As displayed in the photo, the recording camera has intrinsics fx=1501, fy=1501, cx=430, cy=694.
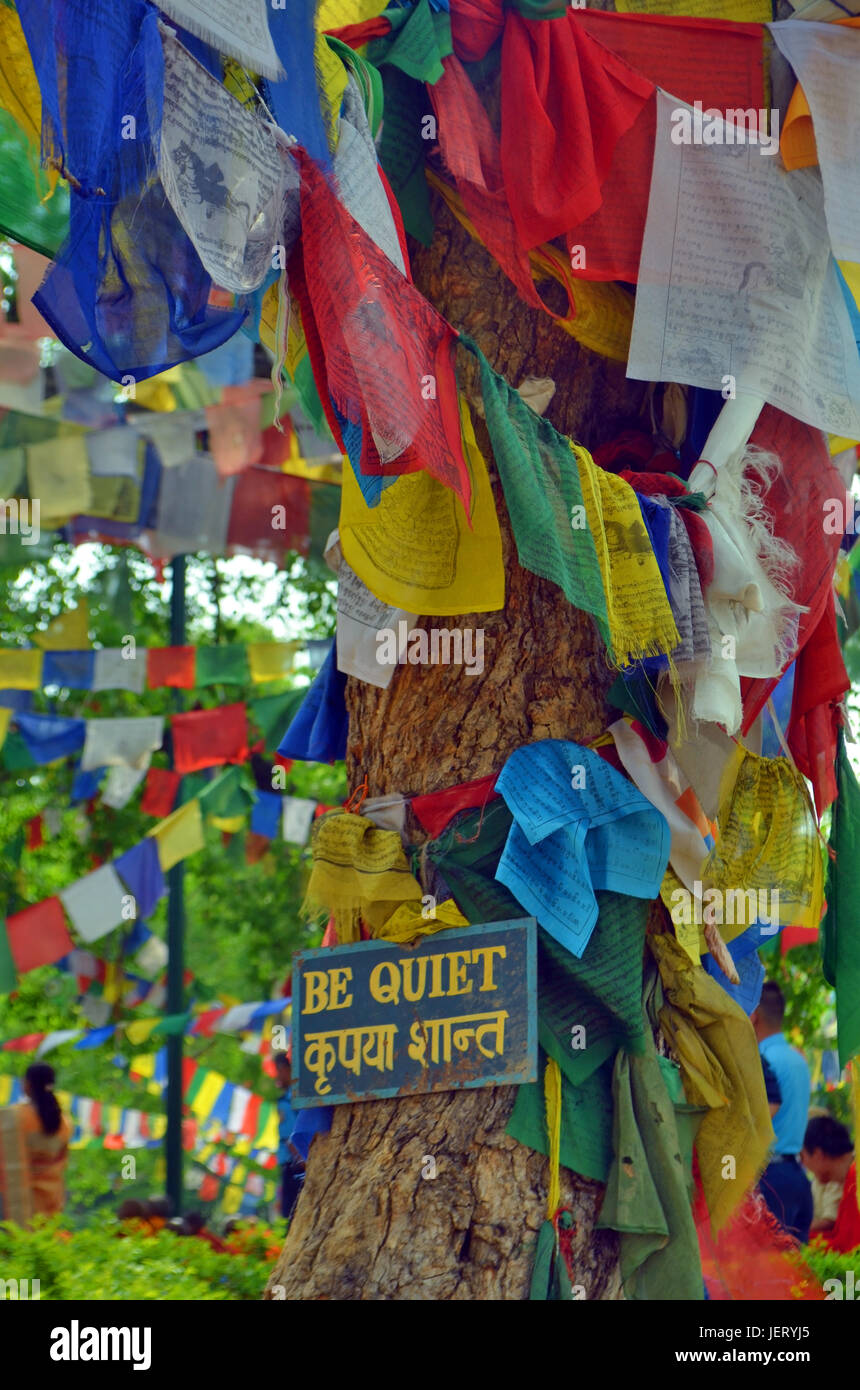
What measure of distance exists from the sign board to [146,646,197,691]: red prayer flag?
5.62m

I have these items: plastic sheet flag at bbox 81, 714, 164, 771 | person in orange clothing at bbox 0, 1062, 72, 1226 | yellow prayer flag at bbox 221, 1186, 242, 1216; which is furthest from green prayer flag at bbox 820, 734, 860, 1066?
yellow prayer flag at bbox 221, 1186, 242, 1216

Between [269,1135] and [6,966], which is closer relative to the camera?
[6,966]

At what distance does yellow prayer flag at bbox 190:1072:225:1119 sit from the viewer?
40.8 feet

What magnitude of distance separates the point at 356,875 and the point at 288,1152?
3.70 meters

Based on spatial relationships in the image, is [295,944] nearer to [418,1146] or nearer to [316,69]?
[418,1146]

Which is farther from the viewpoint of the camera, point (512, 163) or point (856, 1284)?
point (856, 1284)

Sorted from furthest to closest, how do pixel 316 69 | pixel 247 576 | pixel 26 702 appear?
pixel 247 576
pixel 26 702
pixel 316 69

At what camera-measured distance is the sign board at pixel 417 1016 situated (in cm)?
344

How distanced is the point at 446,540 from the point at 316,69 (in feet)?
3.49

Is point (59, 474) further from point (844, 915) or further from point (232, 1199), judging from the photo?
point (232, 1199)

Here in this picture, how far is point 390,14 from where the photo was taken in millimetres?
3609

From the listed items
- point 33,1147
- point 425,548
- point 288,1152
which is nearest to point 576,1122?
point 425,548

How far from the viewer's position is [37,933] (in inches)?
319

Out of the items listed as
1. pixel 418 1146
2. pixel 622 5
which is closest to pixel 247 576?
pixel 622 5
